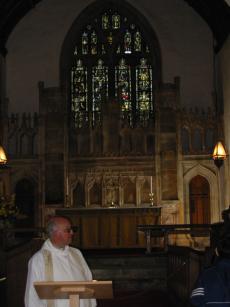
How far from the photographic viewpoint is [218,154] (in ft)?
40.9

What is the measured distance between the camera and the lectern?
3.14 metres

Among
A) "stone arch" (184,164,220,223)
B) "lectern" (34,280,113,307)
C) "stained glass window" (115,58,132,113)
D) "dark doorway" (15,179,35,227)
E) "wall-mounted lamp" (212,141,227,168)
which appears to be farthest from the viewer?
"stained glass window" (115,58,132,113)

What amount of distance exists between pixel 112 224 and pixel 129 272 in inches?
115

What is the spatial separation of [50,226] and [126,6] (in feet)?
40.0

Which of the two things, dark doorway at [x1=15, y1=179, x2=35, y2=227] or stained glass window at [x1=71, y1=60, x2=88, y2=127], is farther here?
stained glass window at [x1=71, y1=60, x2=88, y2=127]

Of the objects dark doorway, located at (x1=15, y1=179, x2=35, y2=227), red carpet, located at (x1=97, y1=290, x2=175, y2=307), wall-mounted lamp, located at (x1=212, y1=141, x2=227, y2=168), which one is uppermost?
wall-mounted lamp, located at (x1=212, y1=141, x2=227, y2=168)

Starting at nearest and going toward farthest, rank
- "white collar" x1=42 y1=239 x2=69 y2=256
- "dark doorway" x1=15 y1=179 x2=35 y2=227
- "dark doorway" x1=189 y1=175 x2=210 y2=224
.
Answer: "white collar" x1=42 y1=239 x2=69 y2=256, "dark doorway" x1=189 y1=175 x2=210 y2=224, "dark doorway" x1=15 y1=179 x2=35 y2=227

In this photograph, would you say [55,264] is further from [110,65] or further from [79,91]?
[110,65]

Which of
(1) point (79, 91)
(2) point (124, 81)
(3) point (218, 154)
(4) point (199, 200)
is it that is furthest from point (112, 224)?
(2) point (124, 81)

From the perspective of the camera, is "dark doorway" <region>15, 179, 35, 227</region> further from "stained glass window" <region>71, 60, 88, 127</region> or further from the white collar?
the white collar

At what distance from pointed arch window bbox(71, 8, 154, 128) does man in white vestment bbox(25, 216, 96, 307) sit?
36.8ft

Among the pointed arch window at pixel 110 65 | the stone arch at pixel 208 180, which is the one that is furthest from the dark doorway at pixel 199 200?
the pointed arch window at pixel 110 65

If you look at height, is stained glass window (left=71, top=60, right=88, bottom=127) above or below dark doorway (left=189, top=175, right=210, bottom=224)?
above

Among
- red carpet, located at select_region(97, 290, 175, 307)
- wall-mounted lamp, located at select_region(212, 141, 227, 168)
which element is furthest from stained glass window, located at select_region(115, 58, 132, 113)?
red carpet, located at select_region(97, 290, 175, 307)
